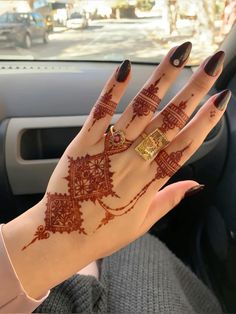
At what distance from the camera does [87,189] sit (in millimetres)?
763

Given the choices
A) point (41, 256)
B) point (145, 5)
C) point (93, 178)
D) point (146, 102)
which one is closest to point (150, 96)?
point (146, 102)

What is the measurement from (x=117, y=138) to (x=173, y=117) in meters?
0.09

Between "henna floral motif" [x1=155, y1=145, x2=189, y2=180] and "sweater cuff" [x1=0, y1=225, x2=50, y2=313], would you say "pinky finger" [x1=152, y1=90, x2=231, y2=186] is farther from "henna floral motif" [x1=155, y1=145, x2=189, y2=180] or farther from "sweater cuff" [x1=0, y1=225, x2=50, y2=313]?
"sweater cuff" [x1=0, y1=225, x2=50, y2=313]

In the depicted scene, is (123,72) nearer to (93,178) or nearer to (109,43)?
(93,178)

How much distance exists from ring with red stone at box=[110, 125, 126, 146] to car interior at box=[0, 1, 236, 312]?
0.65 m

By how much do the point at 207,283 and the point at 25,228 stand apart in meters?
0.97

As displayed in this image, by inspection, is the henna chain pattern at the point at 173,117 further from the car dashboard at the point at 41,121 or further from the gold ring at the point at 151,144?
the car dashboard at the point at 41,121

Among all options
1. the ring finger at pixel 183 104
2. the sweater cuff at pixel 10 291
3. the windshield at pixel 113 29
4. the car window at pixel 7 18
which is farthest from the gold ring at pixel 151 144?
the car window at pixel 7 18

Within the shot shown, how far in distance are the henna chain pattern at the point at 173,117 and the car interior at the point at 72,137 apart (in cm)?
67

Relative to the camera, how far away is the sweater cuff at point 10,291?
72cm

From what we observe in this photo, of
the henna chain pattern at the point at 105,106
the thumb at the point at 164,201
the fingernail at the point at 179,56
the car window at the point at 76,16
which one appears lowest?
the thumb at the point at 164,201

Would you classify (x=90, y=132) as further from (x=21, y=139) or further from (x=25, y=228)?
(x=21, y=139)

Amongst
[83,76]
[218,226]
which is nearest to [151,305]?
[218,226]

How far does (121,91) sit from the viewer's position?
2.54 ft
